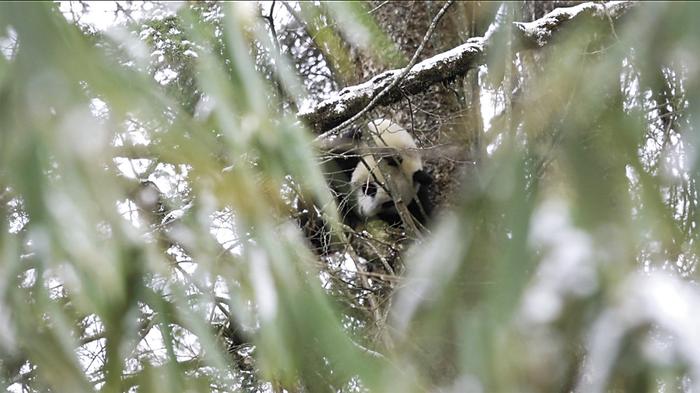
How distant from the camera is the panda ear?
3621mm

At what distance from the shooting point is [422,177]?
143 inches

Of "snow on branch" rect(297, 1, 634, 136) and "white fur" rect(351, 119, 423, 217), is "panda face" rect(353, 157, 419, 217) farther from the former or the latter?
"snow on branch" rect(297, 1, 634, 136)

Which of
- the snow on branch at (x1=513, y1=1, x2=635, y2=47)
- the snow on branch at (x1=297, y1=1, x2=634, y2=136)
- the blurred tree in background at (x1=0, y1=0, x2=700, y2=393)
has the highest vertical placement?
the snow on branch at (x1=297, y1=1, x2=634, y2=136)

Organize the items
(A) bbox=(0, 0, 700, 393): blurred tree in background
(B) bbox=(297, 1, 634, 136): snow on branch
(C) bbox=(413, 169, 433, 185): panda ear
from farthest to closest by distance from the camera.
Result: (C) bbox=(413, 169, 433, 185): panda ear → (B) bbox=(297, 1, 634, 136): snow on branch → (A) bbox=(0, 0, 700, 393): blurred tree in background

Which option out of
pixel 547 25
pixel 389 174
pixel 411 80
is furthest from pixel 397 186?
pixel 547 25

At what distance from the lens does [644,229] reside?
35.0 inches

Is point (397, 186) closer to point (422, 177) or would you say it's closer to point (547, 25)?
point (422, 177)

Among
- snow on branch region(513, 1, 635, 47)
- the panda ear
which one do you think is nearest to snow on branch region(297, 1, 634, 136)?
snow on branch region(513, 1, 635, 47)

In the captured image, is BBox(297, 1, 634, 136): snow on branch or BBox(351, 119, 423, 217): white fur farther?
BBox(351, 119, 423, 217): white fur

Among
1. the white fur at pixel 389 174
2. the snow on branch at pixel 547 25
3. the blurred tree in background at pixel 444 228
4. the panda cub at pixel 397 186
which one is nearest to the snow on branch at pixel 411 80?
the snow on branch at pixel 547 25

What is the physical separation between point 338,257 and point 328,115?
492mm

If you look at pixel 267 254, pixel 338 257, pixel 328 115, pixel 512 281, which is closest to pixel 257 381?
pixel 338 257

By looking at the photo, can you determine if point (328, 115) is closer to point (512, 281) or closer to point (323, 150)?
point (323, 150)

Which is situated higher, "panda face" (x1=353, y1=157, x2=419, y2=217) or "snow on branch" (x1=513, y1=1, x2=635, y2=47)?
"panda face" (x1=353, y1=157, x2=419, y2=217)
